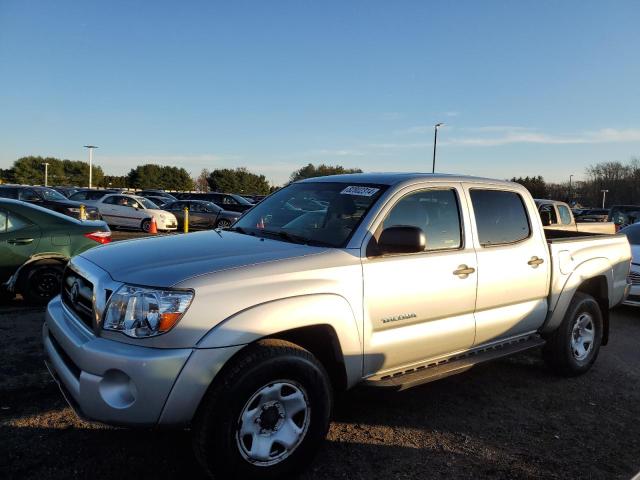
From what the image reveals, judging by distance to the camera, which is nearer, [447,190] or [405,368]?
[405,368]

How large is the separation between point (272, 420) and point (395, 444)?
1.10 metres

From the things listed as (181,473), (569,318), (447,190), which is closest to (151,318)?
(181,473)

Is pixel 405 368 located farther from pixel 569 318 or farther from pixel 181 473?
pixel 569 318

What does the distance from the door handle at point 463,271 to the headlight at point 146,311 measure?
6.75ft

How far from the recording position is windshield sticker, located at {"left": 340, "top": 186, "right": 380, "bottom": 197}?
3.65 m

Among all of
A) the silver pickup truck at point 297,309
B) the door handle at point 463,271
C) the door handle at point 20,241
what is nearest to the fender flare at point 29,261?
the door handle at point 20,241

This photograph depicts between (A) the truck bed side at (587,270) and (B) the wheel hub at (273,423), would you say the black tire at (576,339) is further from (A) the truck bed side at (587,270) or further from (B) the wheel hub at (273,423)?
(B) the wheel hub at (273,423)

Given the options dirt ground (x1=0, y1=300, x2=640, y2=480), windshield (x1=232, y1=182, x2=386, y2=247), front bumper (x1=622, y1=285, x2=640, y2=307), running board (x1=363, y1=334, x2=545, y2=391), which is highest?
windshield (x1=232, y1=182, x2=386, y2=247)

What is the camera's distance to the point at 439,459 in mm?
3291

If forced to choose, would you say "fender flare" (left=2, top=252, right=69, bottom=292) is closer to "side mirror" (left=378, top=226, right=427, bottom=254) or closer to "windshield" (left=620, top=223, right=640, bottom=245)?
"side mirror" (left=378, top=226, right=427, bottom=254)

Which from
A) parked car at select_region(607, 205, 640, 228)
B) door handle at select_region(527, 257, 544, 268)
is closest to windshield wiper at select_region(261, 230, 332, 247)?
door handle at select_region(527, 257, 544, 268)

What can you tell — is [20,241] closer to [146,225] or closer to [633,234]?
[633,234]

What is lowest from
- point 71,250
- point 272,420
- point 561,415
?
point 561,415

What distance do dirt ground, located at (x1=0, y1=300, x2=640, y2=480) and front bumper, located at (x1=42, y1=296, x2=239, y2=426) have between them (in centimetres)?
62
